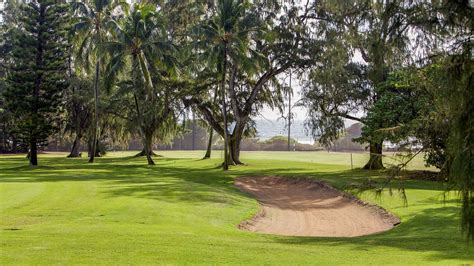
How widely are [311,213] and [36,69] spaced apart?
27495mm

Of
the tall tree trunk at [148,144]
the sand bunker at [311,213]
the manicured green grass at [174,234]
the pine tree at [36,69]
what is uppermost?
the pine tree at [36,69]

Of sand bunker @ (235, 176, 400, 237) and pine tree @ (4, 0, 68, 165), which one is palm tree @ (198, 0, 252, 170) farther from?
pine tree @ (4, 0, 68, 165)

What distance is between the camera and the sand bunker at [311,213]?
692 inches

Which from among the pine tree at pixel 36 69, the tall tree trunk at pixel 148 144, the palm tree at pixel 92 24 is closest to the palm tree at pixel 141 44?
the palm tree at pixel 92 24

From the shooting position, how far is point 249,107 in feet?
157

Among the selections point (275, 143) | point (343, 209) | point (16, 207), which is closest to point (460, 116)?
point (16, 207)

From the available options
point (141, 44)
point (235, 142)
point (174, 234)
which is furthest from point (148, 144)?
point (174, 234)

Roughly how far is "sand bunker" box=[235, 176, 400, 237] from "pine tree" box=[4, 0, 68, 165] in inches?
733

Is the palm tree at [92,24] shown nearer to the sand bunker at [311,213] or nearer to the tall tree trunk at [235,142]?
the tall tree trunk at [235,142]

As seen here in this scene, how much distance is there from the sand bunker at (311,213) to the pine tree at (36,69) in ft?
61.1

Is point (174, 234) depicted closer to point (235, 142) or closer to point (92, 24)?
point (92, 24)

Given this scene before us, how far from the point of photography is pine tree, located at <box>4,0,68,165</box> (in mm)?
40000

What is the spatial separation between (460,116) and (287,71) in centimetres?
3937

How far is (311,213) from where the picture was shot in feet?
71.4
